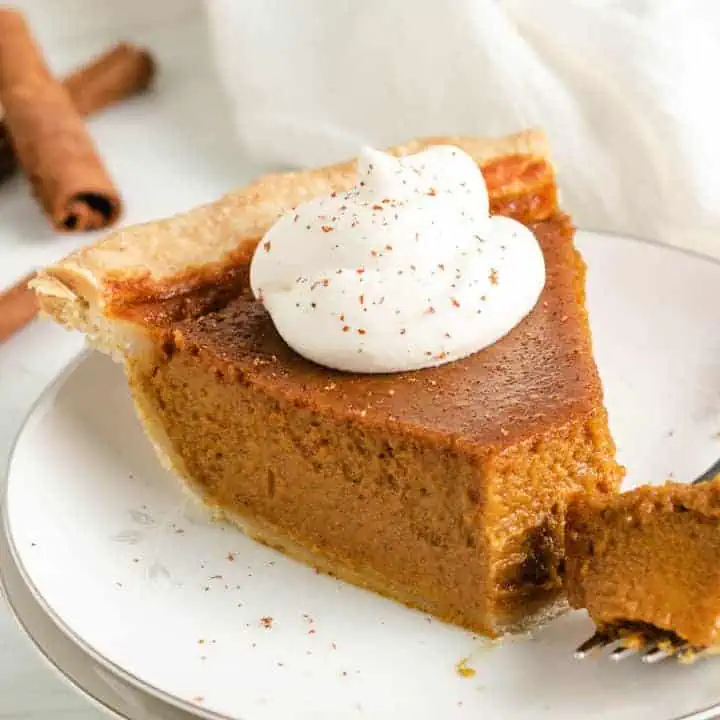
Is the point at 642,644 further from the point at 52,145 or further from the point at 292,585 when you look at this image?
the point at 52,145

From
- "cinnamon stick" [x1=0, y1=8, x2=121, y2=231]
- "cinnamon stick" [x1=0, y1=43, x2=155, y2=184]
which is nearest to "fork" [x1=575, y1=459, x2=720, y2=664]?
"cinnamon stick" [x1=0, y1=8, x2=121, y2=231]

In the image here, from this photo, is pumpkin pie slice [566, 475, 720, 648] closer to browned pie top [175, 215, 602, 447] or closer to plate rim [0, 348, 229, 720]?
browned pie top [175, 215, 602, 447]

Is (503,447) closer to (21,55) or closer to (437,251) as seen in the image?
(437,251)

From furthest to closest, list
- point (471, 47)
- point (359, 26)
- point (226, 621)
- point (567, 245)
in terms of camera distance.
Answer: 1. point (359, 26)
2. point (471, 47)
3. point (567, 245)
4. point (226, 621)

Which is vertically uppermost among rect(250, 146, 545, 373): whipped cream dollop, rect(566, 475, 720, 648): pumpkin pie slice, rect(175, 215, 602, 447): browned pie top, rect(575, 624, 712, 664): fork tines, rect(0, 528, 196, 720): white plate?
rect(250, 146, 545, 373): whipped cream dollop

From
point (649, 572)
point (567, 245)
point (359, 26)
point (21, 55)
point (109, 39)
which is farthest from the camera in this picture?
point (109, 39)

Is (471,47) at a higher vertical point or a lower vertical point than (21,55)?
lower

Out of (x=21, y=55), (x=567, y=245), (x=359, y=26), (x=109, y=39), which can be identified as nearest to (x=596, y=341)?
(x=567, y=245)
